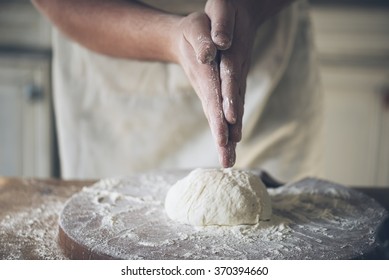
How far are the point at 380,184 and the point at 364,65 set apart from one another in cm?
41

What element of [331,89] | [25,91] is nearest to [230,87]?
[25,91]

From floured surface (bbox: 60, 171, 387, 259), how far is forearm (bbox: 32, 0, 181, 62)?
9.0 inches

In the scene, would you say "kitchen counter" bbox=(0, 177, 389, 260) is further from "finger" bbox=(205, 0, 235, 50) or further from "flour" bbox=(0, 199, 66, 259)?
"finger" bbox=(205, 0, 235, 50)

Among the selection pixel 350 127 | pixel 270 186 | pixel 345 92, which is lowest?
pixel 350 127

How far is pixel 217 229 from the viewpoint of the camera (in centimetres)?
64

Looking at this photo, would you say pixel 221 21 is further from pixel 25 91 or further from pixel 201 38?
pixel 25 91

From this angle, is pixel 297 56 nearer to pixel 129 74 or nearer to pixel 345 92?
pixel 129 74

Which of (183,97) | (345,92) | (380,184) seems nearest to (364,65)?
(345,92)

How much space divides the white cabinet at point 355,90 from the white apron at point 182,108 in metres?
0.61

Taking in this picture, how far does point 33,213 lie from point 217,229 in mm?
281

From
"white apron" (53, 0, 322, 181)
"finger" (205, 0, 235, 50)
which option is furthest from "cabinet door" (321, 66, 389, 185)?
"finger" (205, 0, 235, 50)

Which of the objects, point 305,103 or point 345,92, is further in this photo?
point 345,92

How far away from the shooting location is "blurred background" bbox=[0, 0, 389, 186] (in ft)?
5.08
